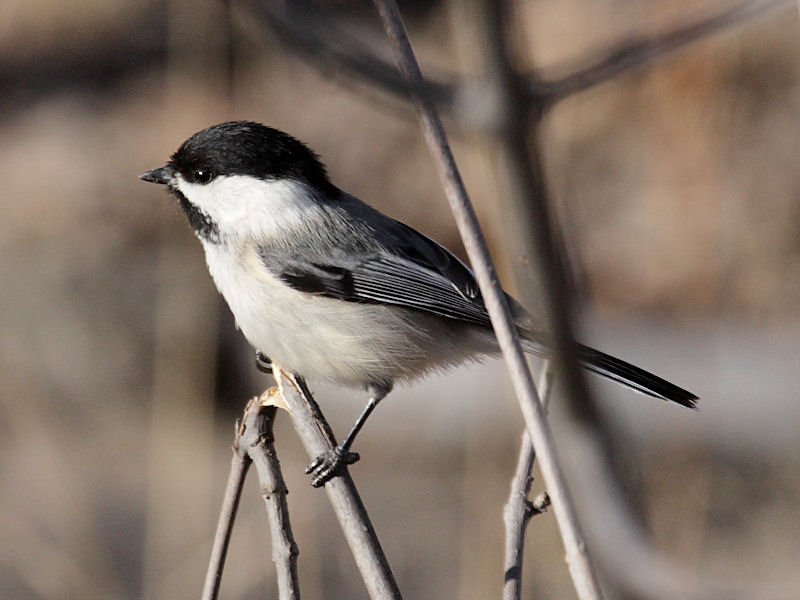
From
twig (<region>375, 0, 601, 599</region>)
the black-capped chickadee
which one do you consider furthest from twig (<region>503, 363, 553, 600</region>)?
the black-capped chickadee

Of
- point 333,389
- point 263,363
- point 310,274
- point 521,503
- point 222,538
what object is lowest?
point 222,538

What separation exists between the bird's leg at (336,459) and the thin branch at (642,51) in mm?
738

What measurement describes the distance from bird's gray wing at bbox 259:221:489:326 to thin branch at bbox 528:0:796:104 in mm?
1325

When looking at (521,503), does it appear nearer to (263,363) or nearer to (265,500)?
(265,500)

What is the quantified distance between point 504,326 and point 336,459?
612 mm

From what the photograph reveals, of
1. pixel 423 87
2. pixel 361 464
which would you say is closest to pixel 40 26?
pixel 361 464

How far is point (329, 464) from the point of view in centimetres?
140

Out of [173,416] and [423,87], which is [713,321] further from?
[423,87]

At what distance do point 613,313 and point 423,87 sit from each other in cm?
354

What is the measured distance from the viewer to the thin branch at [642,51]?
73 cm

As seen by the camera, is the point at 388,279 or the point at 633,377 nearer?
the point at 633,377

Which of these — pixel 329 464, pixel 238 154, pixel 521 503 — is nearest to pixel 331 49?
pixel 521 503

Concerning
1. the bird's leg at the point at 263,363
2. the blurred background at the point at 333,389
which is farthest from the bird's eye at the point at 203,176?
the blurred background at the point at 333,389

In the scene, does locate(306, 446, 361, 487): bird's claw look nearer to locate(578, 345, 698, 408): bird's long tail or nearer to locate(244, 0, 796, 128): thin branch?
Result: locate(578, 345, 698, 408): bird's long tail
